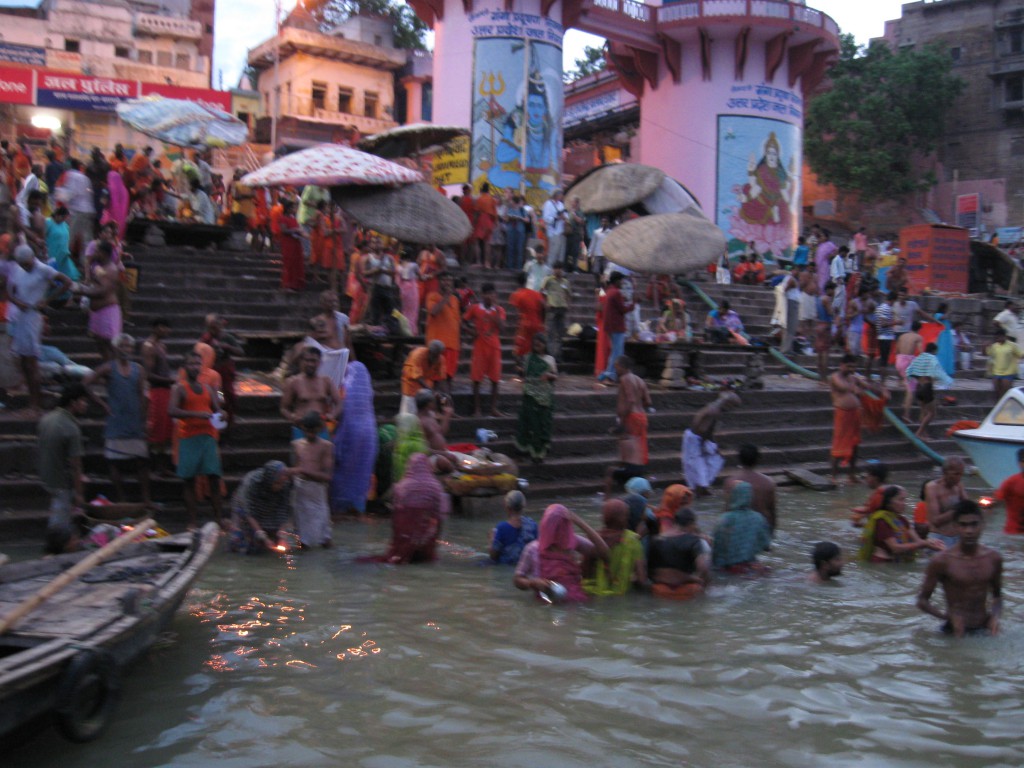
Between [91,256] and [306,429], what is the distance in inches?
161

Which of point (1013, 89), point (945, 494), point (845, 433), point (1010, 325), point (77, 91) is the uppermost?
point (1013, 89)

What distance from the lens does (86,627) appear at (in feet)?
16.3

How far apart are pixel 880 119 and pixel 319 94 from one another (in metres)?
21.1

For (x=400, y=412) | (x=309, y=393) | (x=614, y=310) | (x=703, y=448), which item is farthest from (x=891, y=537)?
(x=614, y=310)

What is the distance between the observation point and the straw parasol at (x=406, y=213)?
12.1 m

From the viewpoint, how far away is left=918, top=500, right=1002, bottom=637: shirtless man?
6301 mm

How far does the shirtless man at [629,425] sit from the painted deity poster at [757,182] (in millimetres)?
15244

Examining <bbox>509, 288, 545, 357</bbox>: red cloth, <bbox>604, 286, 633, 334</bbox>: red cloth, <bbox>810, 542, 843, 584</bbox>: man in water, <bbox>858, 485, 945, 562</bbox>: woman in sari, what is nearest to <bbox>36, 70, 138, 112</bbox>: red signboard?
<bbox>604, 286, 633, 334</bbox>: red cloth

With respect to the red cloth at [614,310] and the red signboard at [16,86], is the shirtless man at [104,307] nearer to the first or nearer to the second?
the red cloth at [614,310]

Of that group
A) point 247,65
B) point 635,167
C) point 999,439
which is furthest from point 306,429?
point 247,65

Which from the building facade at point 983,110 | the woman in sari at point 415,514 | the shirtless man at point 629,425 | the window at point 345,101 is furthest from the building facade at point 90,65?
the building facade at point 983,110

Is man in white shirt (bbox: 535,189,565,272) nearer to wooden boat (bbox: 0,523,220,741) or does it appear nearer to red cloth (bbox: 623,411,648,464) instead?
red cloth (bbox: 623,411,648,464)

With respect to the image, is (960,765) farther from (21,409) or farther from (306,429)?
(21,409)

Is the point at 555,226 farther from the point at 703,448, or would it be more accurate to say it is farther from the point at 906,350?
the point at 703,448
